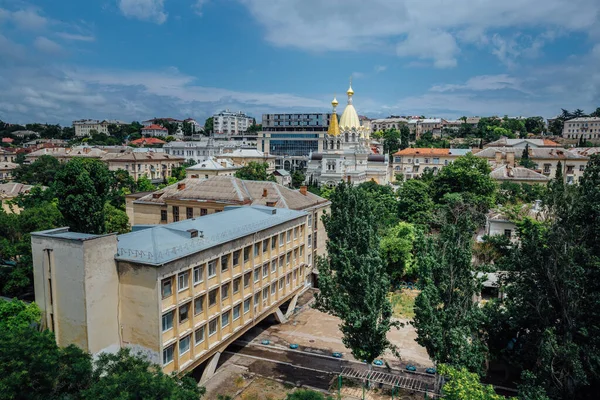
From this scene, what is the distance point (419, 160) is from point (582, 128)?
296 feet

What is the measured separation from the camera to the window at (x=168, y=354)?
24453mm

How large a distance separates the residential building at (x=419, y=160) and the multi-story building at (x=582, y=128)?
78197 millimetres

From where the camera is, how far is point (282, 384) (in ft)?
97.2

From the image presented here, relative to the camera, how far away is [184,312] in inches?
1021

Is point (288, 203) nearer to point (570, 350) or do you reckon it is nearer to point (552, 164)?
point (570, 350)

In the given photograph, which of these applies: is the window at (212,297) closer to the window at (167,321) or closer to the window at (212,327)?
the window at (212,327)

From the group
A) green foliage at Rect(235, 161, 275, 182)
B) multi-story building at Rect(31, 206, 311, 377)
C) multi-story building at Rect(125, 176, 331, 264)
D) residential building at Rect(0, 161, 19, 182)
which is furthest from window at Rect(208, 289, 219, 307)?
residential building at Rect(0, 161, 19, 182)

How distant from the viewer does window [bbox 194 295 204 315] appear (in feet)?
87.9

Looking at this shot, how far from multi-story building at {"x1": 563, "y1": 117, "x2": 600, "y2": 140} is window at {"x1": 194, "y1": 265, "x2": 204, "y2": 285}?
175787mm

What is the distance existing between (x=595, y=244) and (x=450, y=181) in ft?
178

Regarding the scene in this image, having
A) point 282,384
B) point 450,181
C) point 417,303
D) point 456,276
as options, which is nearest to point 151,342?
point 282,384

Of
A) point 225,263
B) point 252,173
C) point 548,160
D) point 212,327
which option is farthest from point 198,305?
point 548,160

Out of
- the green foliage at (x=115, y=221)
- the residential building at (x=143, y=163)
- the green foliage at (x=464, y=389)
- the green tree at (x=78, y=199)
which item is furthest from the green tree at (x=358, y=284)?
the residential building at (x=143, y=163)

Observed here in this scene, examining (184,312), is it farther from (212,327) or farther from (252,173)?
(252,173)
